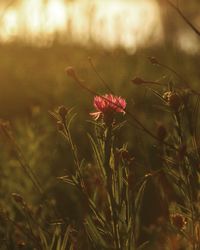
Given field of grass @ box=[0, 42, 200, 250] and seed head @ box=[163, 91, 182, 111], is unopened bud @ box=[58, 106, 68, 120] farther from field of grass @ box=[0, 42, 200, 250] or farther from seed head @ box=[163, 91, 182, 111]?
seed head @ box=[163, 91, 182, 111]

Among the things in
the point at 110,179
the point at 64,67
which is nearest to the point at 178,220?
the point at 110,179

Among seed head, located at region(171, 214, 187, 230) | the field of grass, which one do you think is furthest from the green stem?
seed head, located at region(171, 214, 187, 230)

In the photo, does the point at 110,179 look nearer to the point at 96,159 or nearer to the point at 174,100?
the point at 96,159

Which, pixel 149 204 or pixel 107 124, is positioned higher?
pixel 107 124

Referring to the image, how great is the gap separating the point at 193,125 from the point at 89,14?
10.00 ft

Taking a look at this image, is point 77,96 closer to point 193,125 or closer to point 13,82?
point 13,82

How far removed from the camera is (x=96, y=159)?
3.97ft

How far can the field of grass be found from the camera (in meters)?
1.19

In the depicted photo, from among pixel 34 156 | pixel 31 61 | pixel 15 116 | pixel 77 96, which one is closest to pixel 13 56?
pixel 31 61

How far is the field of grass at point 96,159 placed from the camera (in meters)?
1.19

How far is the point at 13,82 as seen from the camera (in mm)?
4109

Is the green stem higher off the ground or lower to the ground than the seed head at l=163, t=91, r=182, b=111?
lower

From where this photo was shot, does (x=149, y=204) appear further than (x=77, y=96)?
No

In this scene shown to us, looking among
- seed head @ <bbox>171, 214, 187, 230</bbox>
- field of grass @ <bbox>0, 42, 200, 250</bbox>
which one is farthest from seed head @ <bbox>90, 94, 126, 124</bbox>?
seed head @ <bbox>171, 214, 187, 230</bbox>
